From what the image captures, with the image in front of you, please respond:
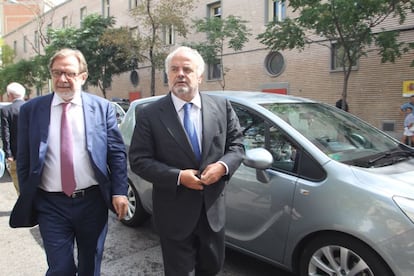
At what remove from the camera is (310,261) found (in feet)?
9.00

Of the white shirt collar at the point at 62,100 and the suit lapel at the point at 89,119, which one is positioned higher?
the white shirt collar at the point at 62,100

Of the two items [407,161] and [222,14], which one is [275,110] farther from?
[222,14]

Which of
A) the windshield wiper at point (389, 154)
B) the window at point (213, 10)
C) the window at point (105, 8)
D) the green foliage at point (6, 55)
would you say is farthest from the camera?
the green foliage at point (6, 55)

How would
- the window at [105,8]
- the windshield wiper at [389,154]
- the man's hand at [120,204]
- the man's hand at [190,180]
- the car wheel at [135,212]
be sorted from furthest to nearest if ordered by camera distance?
the window at [105,8] → the car wheel at [135,212] → the windshield wiper at [389,154] → the man's hand at [120,204] → the man's hand at [190,180]

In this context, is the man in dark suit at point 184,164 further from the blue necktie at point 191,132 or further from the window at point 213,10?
the window at point 213,10

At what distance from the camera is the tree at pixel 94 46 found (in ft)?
67.6

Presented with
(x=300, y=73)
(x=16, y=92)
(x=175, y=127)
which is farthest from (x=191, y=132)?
(x=300, y=73)

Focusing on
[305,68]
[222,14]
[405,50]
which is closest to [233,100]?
[405,50]

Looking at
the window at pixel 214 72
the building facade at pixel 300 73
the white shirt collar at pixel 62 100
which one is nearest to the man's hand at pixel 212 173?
the white shirt collar at pixel 62 100

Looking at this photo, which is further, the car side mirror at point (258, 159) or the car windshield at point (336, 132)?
the car windshield at point (336, 132)

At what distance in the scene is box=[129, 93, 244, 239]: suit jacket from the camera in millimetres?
2135

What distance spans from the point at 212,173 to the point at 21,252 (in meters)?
2.79

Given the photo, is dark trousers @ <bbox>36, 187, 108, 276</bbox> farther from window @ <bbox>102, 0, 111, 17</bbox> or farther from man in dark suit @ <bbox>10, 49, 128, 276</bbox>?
window @ <bbox>102, 0, 111, 17</bbox>

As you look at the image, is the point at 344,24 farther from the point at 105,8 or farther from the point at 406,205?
the point at 105,8
